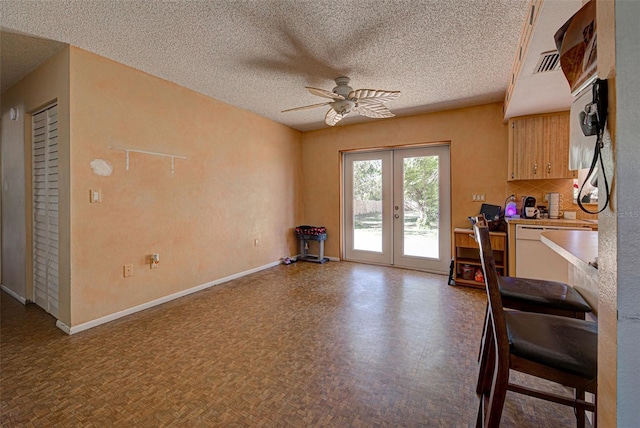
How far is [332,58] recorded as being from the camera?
9.02ft

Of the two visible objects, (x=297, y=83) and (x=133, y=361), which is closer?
(x=133, y=361)

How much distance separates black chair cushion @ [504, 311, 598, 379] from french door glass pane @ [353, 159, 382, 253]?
384cm

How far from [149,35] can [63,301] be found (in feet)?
8.27

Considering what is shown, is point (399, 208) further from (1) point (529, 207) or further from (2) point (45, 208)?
(2) point (45, 208)

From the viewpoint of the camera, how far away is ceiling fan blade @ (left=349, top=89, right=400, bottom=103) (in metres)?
2.62

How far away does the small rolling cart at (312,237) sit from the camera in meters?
5.30

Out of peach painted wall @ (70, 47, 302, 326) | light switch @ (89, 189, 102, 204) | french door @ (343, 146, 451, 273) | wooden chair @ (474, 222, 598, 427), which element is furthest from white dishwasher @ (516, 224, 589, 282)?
light switch @ (89, 189, 102, 204)

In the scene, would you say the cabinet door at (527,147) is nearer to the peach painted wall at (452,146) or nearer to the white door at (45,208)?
the peach painted wall at (452,146)

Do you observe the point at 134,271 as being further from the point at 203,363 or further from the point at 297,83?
the point at 297,83

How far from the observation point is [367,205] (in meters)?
5.23

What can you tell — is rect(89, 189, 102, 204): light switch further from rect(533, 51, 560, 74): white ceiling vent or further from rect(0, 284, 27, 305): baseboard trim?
rect(533, 51, 560, 74): white ceiling vent

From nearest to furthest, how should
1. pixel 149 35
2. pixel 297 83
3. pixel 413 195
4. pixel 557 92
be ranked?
1. pixel 149 35
2. pixel 557 92
3. pixel 297 83
4. pixel 413 195

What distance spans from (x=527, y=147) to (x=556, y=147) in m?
0.30

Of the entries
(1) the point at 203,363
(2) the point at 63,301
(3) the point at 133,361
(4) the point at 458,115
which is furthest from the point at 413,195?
(2) the point at 63,301
